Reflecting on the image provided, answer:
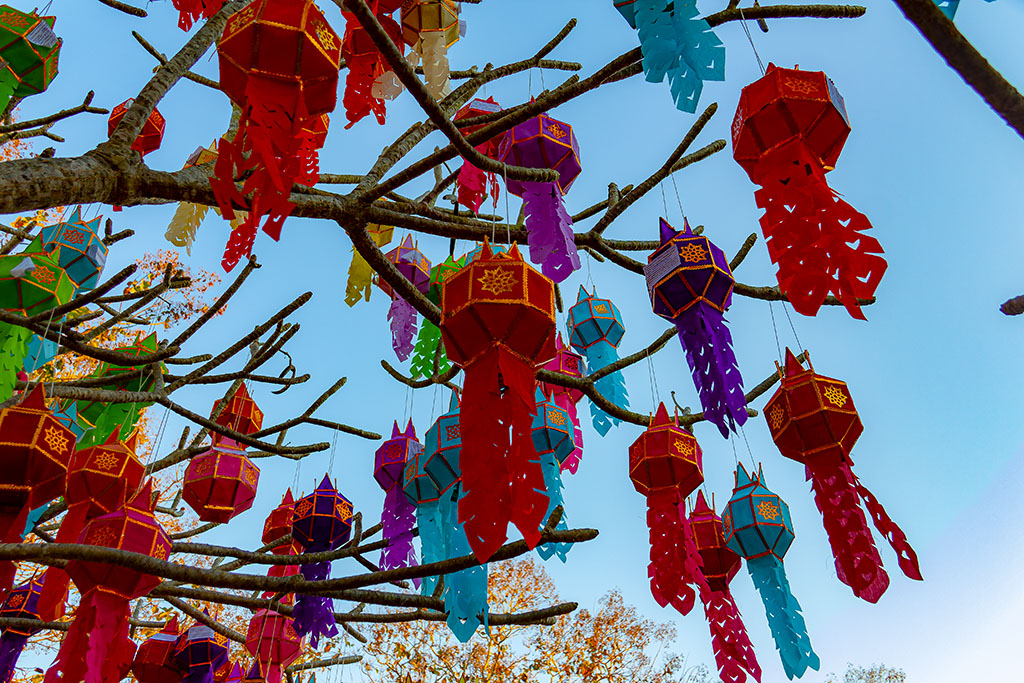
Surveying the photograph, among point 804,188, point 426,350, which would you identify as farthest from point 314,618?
point 804,188

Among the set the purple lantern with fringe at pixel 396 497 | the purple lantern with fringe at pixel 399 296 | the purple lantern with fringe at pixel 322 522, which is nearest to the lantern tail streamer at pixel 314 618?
the purple lantern with fringe at pixel 322 522

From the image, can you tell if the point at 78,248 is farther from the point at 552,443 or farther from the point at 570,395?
the point at 570,395

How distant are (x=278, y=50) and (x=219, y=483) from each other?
257cm

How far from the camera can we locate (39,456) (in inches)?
86.7

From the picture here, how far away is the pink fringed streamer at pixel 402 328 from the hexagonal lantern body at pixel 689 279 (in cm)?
125

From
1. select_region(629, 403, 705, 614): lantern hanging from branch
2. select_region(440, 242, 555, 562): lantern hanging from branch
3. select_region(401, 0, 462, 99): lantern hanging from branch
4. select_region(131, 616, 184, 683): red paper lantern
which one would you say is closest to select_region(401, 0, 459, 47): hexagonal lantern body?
select_region(401, 0, 462, 99): lantern hanging from branch

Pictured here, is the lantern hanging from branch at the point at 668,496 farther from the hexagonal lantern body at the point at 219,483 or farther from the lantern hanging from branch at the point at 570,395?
the hexagonal lantern body at the point at 219,483

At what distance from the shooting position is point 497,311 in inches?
75.1

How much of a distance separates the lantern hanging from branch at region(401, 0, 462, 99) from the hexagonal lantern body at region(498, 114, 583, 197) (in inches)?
13.1

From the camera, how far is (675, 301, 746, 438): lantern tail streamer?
212 cm

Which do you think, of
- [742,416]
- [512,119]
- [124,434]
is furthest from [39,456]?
[742,416]

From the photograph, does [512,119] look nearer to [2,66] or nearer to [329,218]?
[329,218]

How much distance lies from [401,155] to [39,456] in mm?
1573

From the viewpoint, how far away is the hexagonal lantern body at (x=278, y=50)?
5.34 feet
